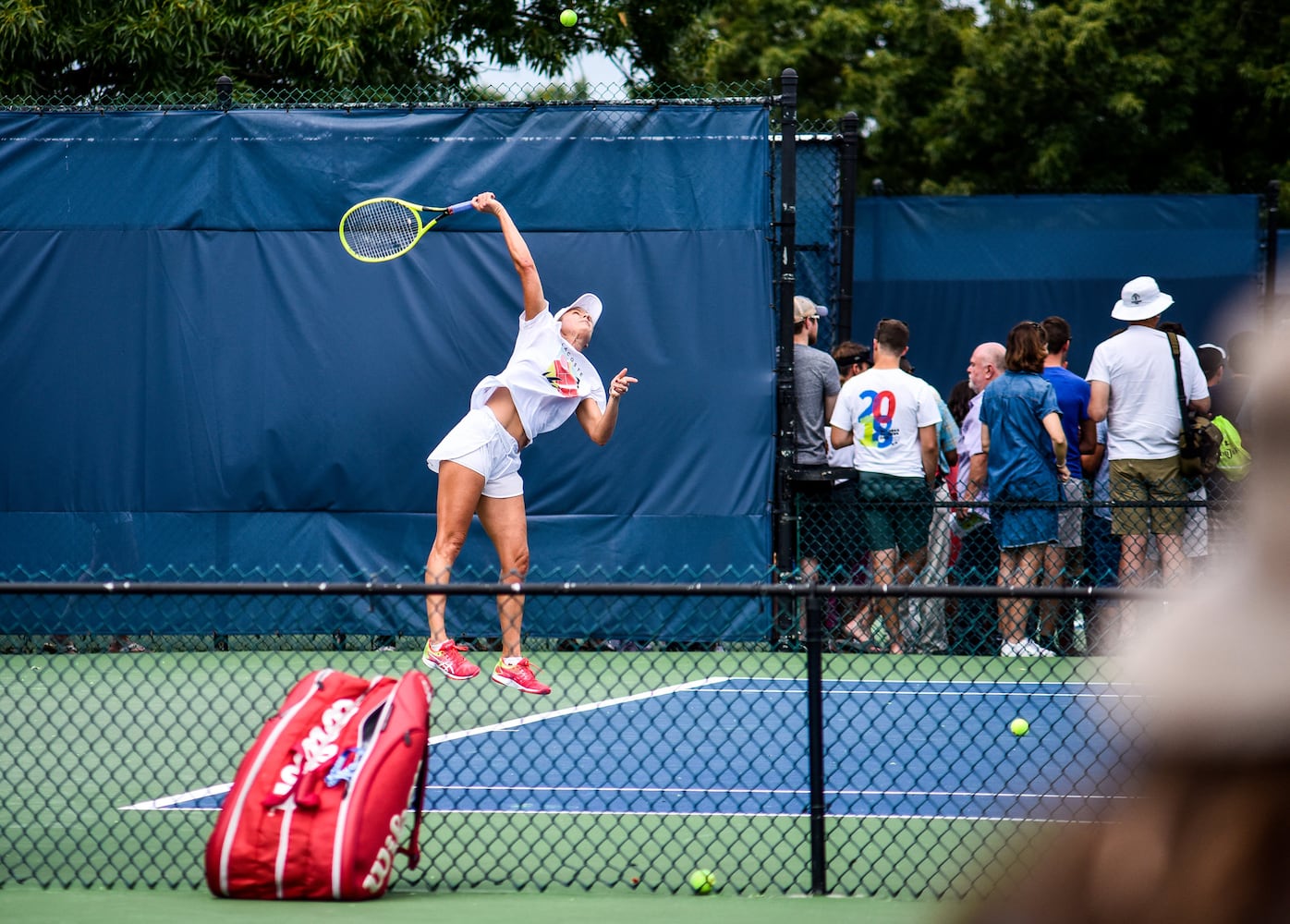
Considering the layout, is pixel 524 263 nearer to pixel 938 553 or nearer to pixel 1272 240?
pixel 938 553

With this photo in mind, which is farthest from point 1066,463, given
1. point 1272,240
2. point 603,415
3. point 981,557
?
point 1272,240

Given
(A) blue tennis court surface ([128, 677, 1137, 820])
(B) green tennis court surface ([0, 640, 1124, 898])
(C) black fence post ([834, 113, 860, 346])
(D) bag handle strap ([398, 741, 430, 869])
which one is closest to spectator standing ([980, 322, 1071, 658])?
(B) green tennis court surface ([0, 640, 1124, 898])

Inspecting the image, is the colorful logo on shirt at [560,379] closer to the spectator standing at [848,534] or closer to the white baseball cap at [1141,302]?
the spectator standing at [848,534]

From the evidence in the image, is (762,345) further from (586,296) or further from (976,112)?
(976,112)

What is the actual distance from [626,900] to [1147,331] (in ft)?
20.0

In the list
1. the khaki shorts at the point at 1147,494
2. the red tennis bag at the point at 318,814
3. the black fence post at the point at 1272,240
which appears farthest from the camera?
the black fence post at the point at 1272,240

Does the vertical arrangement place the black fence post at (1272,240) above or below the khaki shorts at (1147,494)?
above

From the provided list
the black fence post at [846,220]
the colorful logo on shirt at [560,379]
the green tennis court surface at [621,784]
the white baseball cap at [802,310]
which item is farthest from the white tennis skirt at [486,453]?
the black fence post at [846,220]

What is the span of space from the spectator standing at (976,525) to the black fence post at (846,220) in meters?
1.19

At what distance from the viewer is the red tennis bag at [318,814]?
4.42 meters

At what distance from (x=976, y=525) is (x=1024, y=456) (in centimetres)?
60

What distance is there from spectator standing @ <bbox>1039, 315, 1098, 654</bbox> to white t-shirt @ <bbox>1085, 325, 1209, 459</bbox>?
35 cm

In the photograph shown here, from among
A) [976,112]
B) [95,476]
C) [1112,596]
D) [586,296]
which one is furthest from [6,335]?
[976,112]

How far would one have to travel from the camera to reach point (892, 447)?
9852mm
